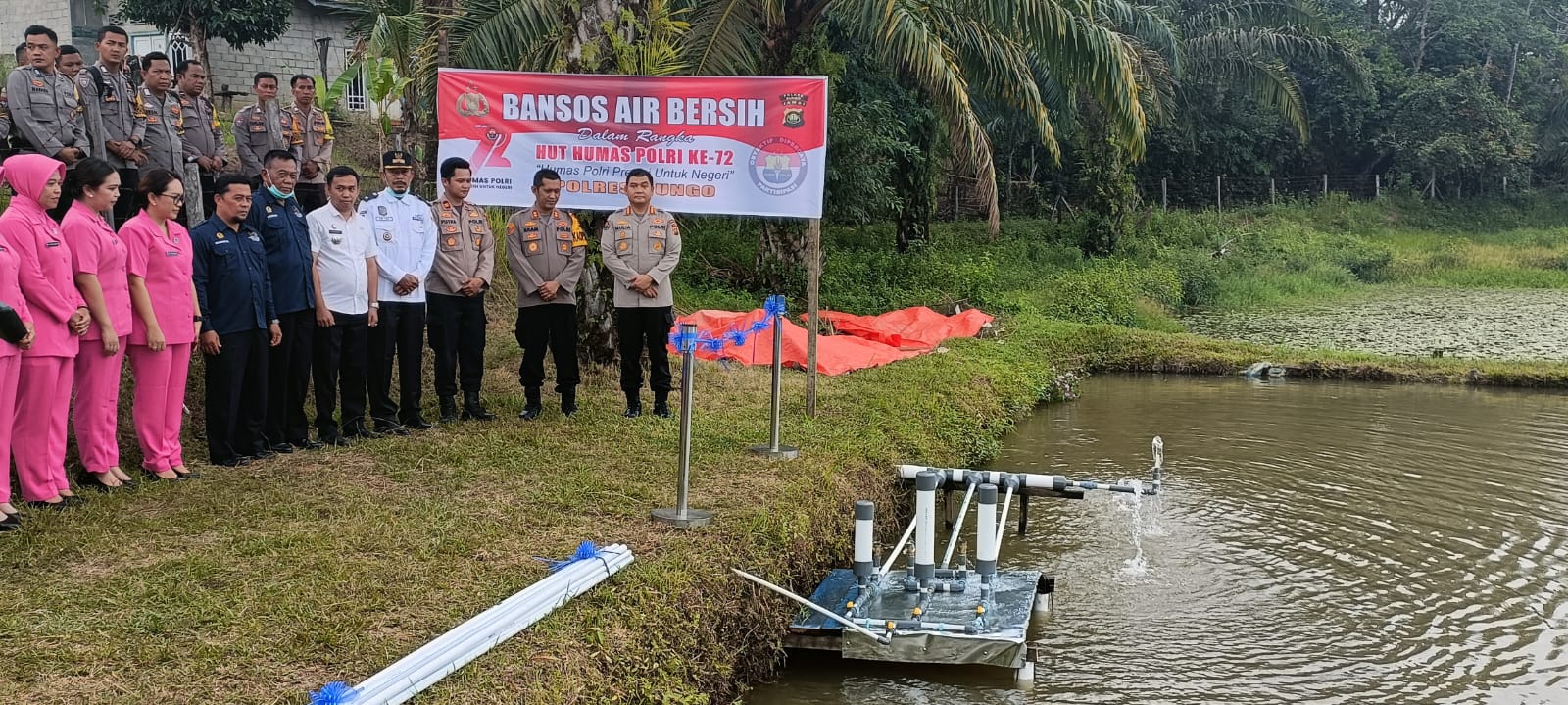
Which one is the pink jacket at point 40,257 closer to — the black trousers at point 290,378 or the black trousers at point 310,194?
the black trousers at point 290,378

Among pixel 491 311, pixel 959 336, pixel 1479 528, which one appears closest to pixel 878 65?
pixel 959 336

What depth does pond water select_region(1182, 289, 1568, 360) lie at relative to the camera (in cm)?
1677

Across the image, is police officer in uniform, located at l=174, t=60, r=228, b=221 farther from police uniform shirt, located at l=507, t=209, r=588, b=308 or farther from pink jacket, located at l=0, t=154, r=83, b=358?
pink jacket, located at l=0, t=154, r=83, b=358

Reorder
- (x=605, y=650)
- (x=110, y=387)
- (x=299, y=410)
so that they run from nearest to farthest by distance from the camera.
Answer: (x=605, y=650)
(x=110, y=387)
(x=299, y=410)

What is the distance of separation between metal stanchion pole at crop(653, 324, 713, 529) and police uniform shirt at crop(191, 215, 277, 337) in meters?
2.31

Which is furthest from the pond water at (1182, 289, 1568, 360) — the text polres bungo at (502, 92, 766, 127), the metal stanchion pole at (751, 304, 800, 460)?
the metal stanchion pole at (751, 304, 800, 460)

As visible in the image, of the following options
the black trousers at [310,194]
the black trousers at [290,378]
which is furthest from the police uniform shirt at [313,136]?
the black trousers at [290,378]

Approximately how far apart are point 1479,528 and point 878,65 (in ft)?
44.7

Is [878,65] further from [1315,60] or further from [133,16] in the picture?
[1315,60]

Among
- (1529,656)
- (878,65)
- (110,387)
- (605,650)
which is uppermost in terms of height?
(878,65)

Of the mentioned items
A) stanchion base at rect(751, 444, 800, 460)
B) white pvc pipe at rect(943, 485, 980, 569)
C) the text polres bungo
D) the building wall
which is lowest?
white pvc pipe at rect(943, 485, 980, 569)

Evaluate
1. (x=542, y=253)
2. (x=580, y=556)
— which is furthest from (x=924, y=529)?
(x=542, y=253)

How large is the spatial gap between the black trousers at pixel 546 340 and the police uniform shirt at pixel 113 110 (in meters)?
2.50

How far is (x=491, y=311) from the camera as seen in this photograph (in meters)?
11.6
